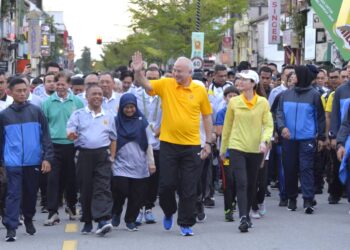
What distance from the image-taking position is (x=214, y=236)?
12414mm

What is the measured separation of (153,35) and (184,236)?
129 feet

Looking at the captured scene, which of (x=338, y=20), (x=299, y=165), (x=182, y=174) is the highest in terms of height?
(x=338, y=20)

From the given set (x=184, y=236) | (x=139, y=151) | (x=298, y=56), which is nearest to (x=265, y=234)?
(x=184, y=236)

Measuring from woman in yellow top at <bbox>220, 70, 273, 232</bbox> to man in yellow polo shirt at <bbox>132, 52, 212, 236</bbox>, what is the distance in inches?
20.5

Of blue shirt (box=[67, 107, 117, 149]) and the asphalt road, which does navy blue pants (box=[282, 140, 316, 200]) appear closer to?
the asphalt road

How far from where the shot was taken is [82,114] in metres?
12.8

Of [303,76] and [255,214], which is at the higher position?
[303,76]

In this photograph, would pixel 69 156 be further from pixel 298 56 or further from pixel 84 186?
pixel 298 56

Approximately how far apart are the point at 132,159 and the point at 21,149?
58.1 inches

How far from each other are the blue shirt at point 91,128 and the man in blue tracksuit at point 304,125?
328 centimetres

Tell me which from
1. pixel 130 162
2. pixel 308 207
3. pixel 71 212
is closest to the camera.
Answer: pixel 130 162

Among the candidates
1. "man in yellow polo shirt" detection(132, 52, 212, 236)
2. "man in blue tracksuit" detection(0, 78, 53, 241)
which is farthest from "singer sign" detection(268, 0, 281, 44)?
"man in blue tracksuit" detection(0, 78, 53, 241)

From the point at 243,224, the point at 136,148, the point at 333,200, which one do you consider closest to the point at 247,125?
the point at 243,224

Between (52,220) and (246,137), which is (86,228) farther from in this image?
(246,137)
